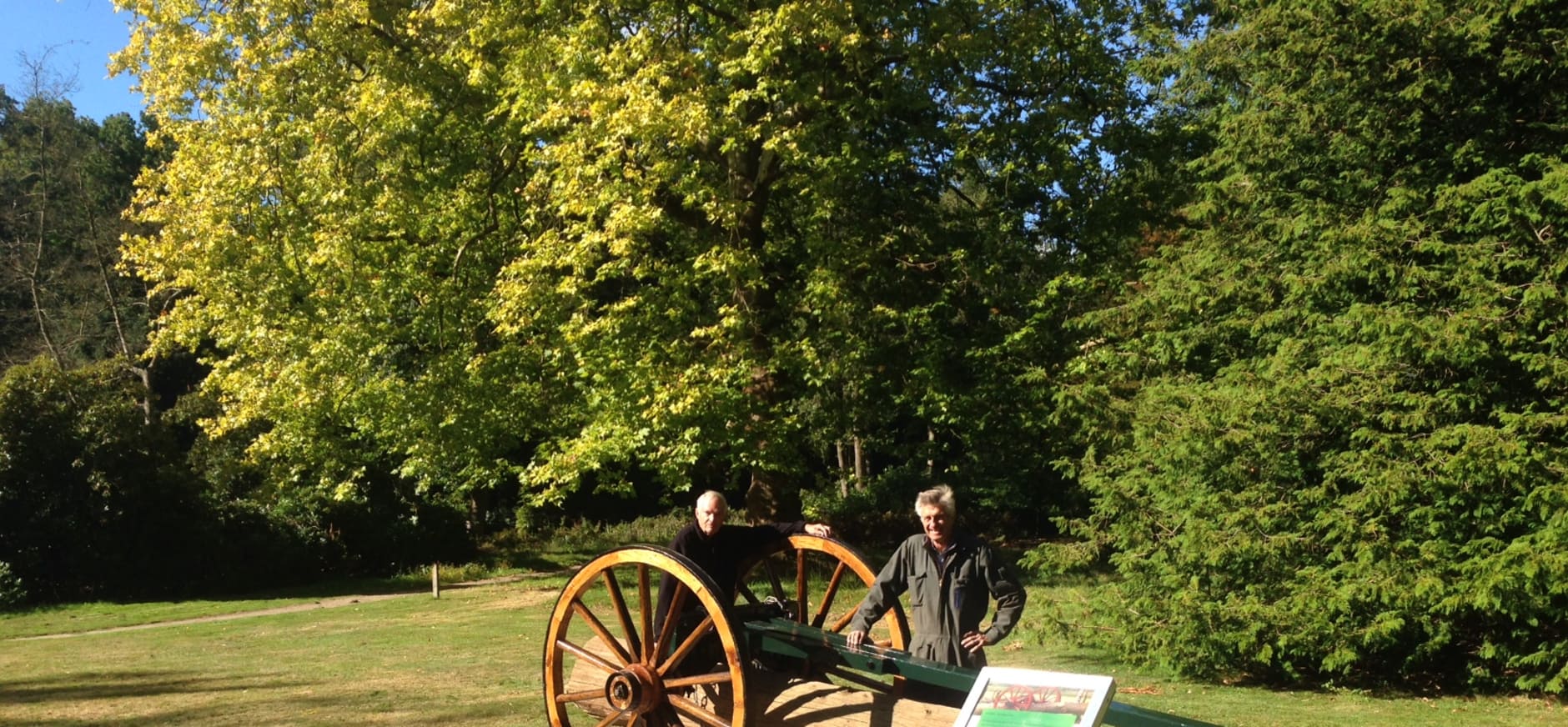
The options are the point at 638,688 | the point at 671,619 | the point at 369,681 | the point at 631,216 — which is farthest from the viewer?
the point at 631,216

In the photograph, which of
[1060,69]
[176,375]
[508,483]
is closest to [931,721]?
[1060,69]

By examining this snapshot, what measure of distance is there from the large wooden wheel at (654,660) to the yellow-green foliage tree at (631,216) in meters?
9.96

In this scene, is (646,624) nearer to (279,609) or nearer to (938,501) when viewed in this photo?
(938,501)

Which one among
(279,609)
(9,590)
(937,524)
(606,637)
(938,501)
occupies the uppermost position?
(9,590)

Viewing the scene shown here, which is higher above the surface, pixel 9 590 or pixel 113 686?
pixel 9 590

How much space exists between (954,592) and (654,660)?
1.69 m

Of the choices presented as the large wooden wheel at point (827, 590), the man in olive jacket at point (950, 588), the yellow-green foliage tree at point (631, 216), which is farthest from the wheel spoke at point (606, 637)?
the yellow-green foliage tree at point (631, 216)

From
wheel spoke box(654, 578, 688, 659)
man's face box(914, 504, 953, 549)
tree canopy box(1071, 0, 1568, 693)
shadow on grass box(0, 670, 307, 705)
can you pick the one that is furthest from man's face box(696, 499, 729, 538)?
shadow on grass box(0, 670, 307, 705)

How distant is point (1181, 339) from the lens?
13.0 metres

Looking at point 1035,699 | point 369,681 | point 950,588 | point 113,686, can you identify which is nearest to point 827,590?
point 950,588

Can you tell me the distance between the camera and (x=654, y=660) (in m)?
6.59

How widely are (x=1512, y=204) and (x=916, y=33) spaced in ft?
34.3

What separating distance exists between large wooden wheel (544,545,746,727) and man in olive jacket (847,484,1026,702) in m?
0.76

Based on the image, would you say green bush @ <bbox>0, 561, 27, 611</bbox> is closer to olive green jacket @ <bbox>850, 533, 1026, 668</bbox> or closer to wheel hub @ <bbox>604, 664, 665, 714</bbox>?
wheel hub @ <bbox>604, 664, 665, 714</bbox>
